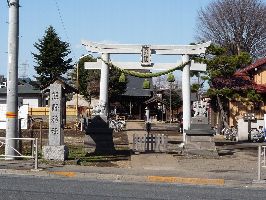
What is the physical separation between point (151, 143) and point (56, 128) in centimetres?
552

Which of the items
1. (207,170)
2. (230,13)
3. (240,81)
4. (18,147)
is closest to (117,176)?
(207,170)

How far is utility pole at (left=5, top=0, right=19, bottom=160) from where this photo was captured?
58.7 ft

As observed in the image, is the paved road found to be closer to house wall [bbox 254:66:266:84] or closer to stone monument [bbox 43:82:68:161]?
stone monument [bbox 43:82:68:161]

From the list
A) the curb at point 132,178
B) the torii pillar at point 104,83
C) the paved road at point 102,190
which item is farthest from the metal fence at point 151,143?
the paved road at point 102,190

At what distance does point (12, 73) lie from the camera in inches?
711

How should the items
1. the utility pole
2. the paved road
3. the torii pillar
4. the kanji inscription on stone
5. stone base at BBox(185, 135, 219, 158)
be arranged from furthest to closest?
the torii pillar, stone base at BBox(185, 135, 219, 158), the kanji inscription on stone, the utility pole, the paved road

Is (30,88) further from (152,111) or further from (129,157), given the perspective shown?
(129,157)

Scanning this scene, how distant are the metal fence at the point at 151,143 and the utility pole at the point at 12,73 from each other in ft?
19.7

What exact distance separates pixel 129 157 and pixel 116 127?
19267 mm

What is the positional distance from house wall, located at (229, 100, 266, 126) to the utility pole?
68.5 feet

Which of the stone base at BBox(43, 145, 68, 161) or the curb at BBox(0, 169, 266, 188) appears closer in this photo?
the curb at BBox(0, 169, 266, 188)

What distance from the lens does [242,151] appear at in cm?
2400

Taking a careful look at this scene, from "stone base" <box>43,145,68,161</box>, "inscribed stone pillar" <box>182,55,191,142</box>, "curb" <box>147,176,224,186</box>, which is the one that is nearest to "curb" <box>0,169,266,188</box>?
"curb" <box>147,176,224,186</box>

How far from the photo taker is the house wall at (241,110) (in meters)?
35.9
